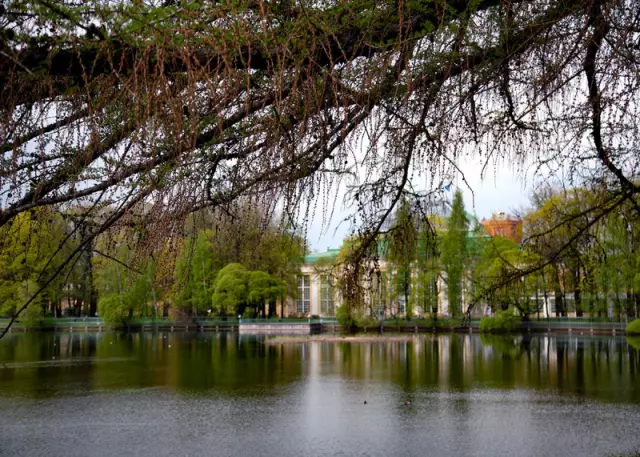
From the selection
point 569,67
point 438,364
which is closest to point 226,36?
point 569,67

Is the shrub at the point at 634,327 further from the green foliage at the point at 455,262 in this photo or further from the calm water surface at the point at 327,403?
the green foliage at the point at 455,262

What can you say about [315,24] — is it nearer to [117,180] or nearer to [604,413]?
[117,180]

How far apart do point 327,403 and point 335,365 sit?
815 cm

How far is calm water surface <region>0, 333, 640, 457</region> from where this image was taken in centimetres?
1228

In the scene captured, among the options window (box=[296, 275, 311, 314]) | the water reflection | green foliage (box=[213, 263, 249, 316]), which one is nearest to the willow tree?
the water reflection

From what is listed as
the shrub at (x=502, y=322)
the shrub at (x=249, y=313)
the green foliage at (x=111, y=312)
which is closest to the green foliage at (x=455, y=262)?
the shrub at (x=502, y=322)

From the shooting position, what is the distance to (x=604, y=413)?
14.7 meters

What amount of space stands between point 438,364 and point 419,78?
898 inches

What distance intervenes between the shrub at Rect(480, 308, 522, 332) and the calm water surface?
917cm

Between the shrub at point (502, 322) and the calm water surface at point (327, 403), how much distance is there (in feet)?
30.1

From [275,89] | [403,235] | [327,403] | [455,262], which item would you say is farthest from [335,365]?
[275,89]

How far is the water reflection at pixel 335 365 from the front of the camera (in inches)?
758

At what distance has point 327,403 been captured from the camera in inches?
651

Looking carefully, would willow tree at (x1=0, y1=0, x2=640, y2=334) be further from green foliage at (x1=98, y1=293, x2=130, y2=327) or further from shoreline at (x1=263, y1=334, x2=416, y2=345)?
green foliage at (x1=98, y1=293, x2=130, y2=327)
